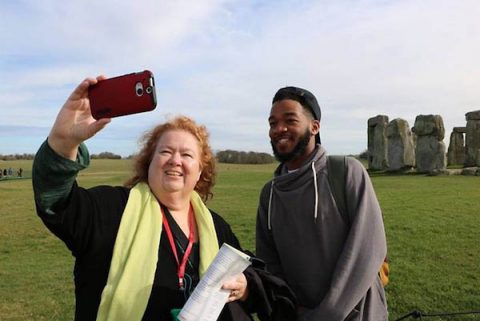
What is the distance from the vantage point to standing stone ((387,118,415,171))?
25.8 metres

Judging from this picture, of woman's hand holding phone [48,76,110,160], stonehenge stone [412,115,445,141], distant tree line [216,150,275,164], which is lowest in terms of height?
distant tree line [216,150,275,164]

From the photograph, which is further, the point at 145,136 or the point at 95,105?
the point at 145,136

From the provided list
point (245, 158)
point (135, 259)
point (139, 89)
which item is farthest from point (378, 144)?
point (139, 89)

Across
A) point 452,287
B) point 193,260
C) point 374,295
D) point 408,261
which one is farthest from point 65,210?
point 408,261

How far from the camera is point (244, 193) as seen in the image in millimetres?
18016

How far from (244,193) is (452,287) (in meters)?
12.2

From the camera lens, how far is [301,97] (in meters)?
3.08

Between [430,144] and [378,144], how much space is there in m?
4.88

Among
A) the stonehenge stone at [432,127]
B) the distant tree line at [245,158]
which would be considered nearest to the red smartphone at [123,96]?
the stonehenge stone at [432,127]

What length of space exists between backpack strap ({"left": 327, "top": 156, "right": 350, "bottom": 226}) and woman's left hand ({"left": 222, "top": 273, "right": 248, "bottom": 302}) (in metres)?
0.75

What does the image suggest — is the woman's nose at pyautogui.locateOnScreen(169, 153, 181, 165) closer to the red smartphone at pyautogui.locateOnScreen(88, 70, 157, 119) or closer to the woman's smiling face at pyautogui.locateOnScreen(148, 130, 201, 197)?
the woman's smiling face at pyautogui.locateOnScreen(148, 130, 201, 197)

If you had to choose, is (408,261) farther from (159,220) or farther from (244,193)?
(244,193)

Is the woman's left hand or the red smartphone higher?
the red smartphone

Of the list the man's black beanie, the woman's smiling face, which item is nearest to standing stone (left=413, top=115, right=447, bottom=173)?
the man's black beanie
